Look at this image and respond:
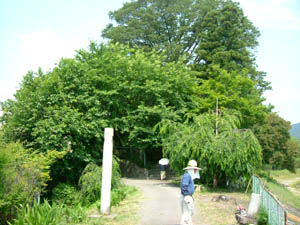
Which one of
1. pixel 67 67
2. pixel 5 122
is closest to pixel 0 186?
pixel 67 67

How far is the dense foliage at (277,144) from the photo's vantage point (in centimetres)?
2895

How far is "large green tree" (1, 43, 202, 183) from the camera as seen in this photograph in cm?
2002

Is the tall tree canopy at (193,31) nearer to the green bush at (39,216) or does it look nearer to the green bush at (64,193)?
the green bush at (64,193)

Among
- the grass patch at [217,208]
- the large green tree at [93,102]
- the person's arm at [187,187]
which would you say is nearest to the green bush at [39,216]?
the person's arm at [187,187]

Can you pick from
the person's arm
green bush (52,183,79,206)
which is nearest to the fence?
the person's arm

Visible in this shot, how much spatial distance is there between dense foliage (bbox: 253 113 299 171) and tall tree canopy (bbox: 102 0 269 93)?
505 centimetres

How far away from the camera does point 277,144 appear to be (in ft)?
94.8

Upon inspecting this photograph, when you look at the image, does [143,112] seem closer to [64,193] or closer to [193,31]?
[64,193]

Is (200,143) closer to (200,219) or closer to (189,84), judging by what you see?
(200,219)

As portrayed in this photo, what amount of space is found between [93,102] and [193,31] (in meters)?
18.3

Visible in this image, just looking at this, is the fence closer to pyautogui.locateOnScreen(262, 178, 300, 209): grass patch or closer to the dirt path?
the dirt path

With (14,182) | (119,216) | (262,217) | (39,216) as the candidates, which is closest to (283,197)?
(262,217)

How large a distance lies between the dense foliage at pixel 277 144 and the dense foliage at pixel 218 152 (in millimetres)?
12458

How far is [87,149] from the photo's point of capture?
23.0 meters
